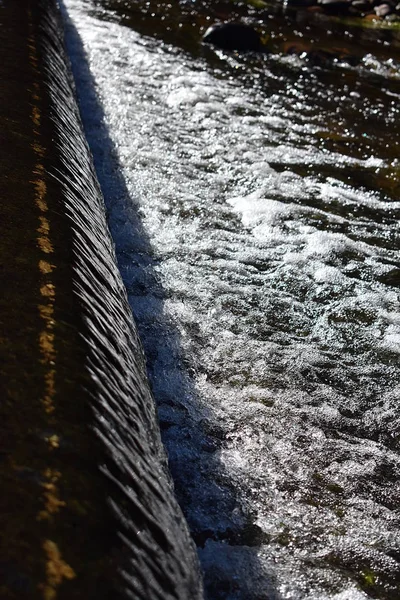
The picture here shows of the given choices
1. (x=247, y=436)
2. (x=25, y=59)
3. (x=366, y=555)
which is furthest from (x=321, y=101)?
(x=366, y=555)

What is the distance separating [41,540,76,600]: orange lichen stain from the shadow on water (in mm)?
982

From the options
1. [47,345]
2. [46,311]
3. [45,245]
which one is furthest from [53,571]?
[45,245]

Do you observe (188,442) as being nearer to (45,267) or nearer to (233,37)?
(45,267)

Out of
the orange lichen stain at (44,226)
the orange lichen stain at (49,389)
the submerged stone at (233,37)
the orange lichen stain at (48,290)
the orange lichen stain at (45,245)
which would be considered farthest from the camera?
the submerged stone at (233,37)

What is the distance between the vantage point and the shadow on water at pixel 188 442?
2430mm

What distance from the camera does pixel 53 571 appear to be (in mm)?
1464

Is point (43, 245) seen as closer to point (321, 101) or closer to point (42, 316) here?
point (42, 316)

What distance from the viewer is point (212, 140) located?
6664 millimetres

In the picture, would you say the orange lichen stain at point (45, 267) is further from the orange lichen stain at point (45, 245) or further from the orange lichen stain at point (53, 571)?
the orange lichen stain at point (53, 571)

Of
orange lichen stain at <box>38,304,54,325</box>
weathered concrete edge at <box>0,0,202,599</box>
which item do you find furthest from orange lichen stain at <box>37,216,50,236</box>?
orange lichen stain at <box>38,304,54,325</box>

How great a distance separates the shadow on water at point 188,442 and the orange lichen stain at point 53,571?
98 cm

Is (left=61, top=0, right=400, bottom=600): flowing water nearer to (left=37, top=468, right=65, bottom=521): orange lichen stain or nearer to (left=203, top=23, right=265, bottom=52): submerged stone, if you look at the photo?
(left=203, top=23, right=265, bottom=52): submerged stone

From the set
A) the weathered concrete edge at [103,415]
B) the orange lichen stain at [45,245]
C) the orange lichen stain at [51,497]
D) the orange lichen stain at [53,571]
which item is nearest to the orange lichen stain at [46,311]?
the weathered concrete edge at [103,415]

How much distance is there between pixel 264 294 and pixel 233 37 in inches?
264
